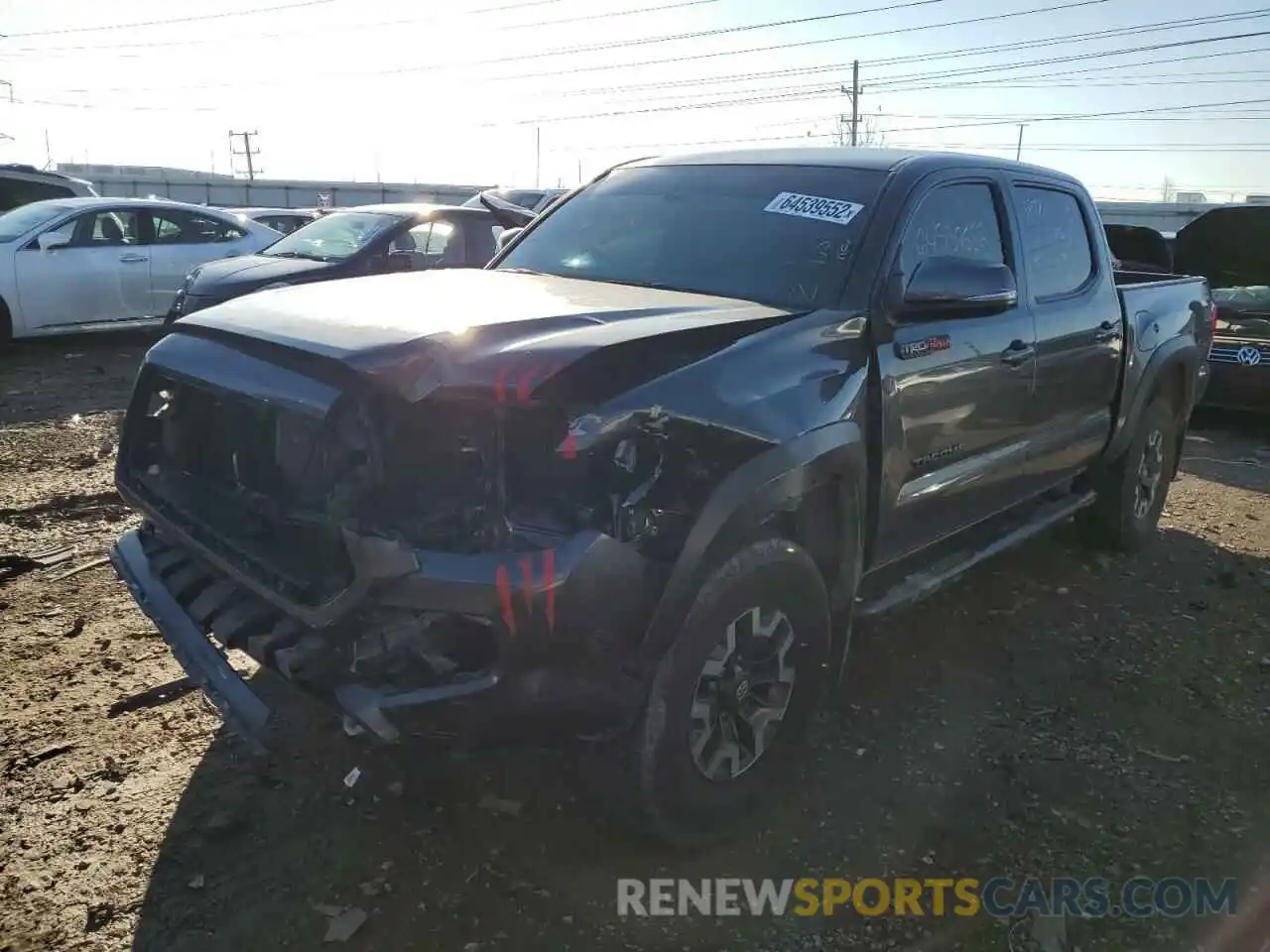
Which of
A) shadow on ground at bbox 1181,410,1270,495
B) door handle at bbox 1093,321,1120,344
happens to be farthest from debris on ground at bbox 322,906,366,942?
shadow on ground at bbox 1181,410,1270,495

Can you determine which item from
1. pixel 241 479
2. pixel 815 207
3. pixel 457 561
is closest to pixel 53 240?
pixel 241 479

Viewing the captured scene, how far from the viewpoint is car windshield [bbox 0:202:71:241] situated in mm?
9609

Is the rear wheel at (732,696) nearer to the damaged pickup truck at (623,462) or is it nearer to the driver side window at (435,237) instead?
the damaged pickup truck at (623,462)

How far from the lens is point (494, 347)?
2.41m

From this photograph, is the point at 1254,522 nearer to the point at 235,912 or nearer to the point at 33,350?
the point at 235,912

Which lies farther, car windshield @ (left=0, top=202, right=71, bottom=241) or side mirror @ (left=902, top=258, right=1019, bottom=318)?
car windshield @ (left=0, top=202, right=71, bottom=241)

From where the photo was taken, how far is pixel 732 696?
277 cm

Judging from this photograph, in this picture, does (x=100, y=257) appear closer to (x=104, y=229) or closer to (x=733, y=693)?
(x=104, y=229)

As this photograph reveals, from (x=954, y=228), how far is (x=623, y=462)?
2.07 metres

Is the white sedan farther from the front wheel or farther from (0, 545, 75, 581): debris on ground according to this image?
the front wheel

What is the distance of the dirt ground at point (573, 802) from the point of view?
2570 millimetres

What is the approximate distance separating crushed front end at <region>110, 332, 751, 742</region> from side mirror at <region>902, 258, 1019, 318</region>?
1157mm

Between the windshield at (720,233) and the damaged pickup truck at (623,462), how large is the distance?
0.02m

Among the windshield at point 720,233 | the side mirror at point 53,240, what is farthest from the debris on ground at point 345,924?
the side mirror at point 53,240
